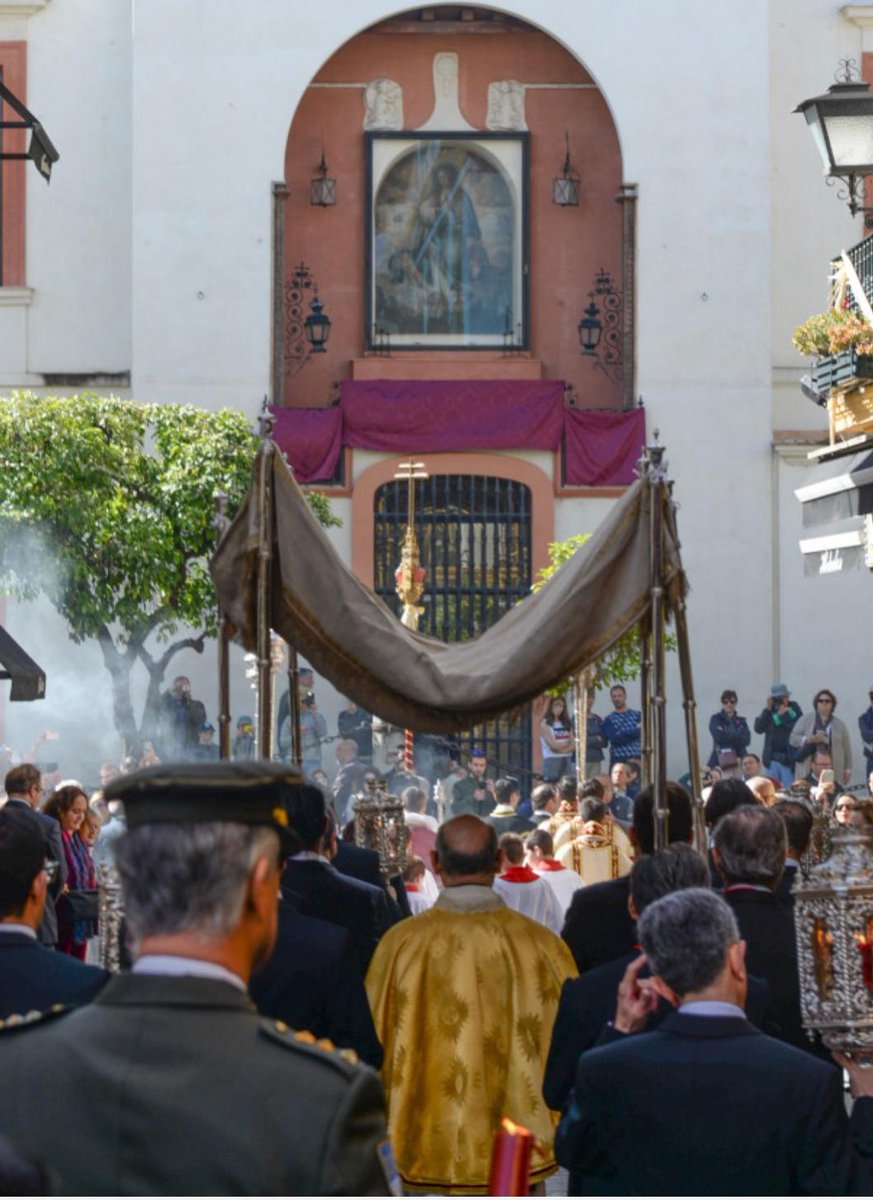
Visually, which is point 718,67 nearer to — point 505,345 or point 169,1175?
point 505,345

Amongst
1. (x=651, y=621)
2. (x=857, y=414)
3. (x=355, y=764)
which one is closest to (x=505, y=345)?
(x=355, y=764)

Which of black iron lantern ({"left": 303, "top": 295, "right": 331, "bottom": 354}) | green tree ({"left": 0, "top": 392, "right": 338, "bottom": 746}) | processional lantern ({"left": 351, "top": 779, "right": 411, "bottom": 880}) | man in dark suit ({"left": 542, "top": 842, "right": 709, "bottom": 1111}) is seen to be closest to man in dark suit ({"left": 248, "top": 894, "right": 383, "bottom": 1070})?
man in dark suit ({"left": 542, "top": 842, "right": 709, "bottom": 1111})

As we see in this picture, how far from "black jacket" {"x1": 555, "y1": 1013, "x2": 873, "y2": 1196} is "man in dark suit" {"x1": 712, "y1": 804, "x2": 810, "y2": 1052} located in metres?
1.83

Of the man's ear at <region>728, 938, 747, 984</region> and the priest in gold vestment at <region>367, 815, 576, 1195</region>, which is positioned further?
the priest in gold vestment at <region>367, 815, 576, 1195</region>

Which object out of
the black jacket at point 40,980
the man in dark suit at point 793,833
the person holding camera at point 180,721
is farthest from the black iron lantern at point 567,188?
the black jacket at point 40,980

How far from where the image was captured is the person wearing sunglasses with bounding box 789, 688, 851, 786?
24438 millimetres

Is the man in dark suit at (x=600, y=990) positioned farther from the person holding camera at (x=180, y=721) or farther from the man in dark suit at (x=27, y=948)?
the person holding camera at (x=180, y=721)

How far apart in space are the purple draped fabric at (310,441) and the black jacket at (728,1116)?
2286 cm

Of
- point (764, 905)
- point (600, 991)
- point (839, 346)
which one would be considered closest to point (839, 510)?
point (839, 346)

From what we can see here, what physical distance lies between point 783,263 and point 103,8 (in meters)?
9.16

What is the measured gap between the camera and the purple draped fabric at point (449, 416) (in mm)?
27422

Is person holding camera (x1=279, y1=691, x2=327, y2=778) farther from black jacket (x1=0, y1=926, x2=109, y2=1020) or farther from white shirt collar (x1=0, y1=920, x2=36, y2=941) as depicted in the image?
black jacket (x1=0, y1=926, x2=109, y2=1020)

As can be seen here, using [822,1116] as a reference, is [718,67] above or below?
above

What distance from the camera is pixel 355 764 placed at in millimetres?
19844
